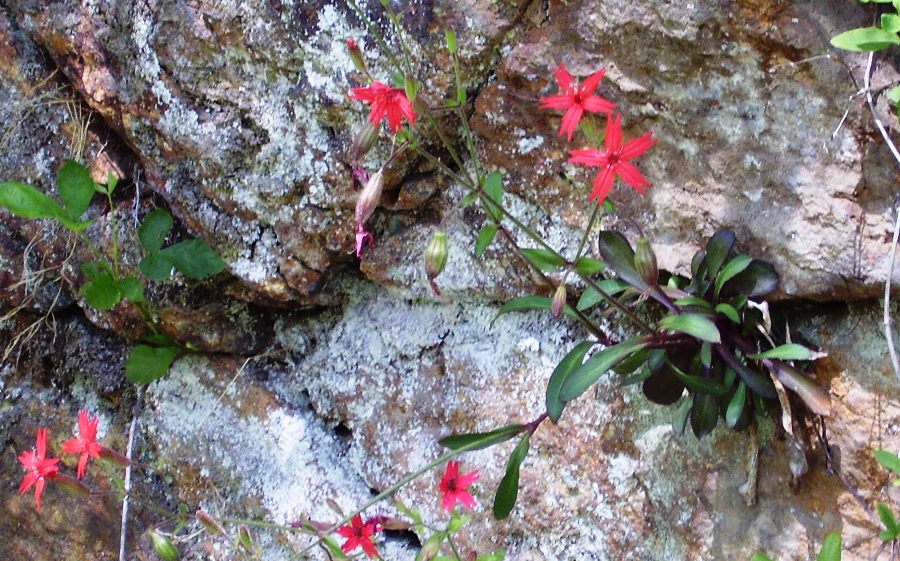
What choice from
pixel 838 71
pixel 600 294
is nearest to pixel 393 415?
pixel 600 294

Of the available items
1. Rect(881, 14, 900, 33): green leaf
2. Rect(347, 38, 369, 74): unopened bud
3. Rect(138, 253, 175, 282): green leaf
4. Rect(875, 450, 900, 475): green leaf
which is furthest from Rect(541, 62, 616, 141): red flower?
Rect(138, 253, 175, 282): green leaf

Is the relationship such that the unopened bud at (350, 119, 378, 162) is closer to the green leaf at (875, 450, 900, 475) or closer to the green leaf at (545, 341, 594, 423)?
the green leaf at (545, 341, 594, 423)

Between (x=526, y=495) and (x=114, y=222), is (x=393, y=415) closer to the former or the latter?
(x=526, y=495)

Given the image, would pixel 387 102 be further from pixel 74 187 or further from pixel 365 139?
pixel 74 187

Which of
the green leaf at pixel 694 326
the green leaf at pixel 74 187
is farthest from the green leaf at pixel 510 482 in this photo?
the green leaf at pixel 74 187

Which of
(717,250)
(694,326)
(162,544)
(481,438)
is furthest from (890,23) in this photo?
(162,544)

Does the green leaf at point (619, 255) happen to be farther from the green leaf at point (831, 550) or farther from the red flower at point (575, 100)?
the green leaf at point (831, 550)
